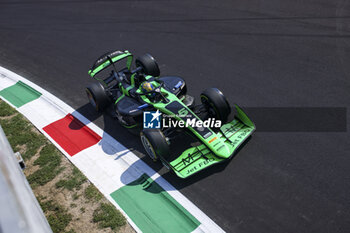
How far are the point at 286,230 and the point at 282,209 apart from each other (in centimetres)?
40

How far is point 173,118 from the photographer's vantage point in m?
6.49

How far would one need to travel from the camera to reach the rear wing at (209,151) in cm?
581

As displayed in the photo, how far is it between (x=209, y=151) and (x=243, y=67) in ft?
13.2

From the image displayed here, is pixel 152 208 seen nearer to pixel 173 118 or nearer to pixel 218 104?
pixel 173 118

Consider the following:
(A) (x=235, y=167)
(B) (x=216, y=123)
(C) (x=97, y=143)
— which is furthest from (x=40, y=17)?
(A) (x=235, y=167)

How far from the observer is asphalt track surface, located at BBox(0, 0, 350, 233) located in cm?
545

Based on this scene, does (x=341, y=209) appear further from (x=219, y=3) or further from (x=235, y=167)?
(x=219, y=3)

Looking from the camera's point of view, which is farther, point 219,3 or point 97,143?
point 219,3

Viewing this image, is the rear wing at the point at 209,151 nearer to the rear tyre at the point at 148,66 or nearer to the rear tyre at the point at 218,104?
the rear tyre at the point at 218,104

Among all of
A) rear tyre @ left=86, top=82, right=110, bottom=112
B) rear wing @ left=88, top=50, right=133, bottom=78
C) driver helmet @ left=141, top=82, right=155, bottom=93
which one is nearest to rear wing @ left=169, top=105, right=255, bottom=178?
driver helmet @ left=141, top=82, right=155, bottom=93

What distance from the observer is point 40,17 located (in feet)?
48.2

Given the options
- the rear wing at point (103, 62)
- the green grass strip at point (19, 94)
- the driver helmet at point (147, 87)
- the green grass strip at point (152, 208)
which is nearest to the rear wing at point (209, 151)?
the green grass strip at point (152, 208)
